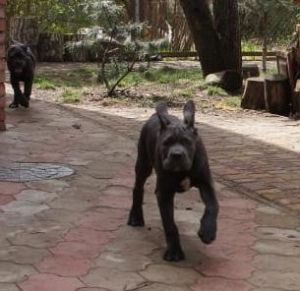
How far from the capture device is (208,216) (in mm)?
4164

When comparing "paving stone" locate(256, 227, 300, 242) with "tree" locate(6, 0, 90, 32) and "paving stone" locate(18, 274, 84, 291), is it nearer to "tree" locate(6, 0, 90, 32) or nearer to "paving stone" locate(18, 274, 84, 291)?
"paving stone" locate(18, 274, 84, 291)

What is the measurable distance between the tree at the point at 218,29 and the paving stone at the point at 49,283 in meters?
10.3

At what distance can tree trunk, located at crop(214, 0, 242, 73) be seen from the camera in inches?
545

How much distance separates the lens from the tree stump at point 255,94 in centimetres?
1166

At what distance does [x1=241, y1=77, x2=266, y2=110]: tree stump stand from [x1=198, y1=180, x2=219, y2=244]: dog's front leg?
752cm

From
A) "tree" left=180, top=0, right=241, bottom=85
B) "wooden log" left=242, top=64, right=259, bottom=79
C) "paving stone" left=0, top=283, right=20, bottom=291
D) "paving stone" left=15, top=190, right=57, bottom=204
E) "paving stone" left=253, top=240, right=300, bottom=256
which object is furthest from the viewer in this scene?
"wooden log" left=242, top=64, right=259, bottom=79

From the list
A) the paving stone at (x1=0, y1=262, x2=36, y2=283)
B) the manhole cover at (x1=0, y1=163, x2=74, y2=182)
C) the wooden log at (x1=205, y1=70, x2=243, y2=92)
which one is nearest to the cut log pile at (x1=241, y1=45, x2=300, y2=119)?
the wooden log at (x1=205, y1=70, x2=243, y2=92)

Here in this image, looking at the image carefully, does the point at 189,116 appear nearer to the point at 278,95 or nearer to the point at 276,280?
the point at 276,280

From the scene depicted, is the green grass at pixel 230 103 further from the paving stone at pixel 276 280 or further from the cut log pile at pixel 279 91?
the paving stone at pixel 276 280

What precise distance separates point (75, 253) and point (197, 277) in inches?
32.6

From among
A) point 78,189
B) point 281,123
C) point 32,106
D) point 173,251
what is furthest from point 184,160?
point 32,106

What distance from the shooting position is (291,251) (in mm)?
4562

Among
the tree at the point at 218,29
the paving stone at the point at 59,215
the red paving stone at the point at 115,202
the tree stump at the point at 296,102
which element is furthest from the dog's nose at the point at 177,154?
the tree at the point at 218,29

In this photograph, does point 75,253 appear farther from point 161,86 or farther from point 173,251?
point 161,86
